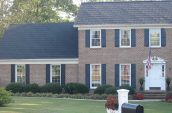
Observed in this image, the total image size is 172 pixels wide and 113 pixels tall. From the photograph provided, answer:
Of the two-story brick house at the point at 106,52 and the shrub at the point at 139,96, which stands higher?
the two-story brick house at the point at 106,52

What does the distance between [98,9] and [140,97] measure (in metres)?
9.81

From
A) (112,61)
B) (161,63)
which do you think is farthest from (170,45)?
(112,61)

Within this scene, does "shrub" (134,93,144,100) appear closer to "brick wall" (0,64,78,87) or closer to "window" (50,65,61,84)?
"brick wall" (0,64,78,87)

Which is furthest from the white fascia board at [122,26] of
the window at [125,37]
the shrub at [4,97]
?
the shrub at [4,97]

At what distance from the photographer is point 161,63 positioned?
38969 mm

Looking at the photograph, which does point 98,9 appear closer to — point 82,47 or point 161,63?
point 82,47

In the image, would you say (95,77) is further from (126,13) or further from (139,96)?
(126,13)

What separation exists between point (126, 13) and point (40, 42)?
330 inches

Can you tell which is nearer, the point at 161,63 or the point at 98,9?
the point at 161,63

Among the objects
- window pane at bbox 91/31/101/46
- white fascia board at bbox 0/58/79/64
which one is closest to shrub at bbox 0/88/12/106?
white fascia board at bbox 0/58/79/64

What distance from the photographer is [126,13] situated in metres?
40.6

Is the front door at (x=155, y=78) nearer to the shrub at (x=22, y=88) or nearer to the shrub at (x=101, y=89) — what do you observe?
the shrub at (x=101, y=89)

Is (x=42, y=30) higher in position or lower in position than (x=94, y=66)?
higher

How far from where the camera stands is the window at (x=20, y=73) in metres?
41.7
